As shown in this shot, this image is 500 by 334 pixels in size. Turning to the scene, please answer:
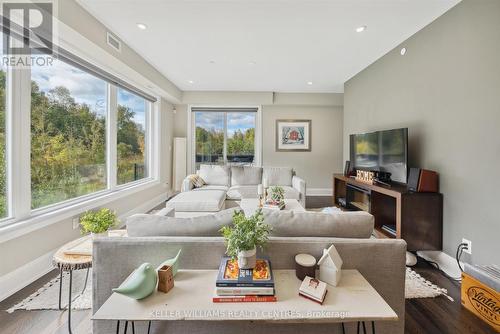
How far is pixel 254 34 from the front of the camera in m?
2.76

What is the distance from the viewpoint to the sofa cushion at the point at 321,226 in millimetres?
1331

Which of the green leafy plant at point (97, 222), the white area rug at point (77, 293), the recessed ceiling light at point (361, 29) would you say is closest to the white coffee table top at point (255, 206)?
the white area rug at point (77, 293)

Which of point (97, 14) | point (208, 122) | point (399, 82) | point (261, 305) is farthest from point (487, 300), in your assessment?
point (208, 122)

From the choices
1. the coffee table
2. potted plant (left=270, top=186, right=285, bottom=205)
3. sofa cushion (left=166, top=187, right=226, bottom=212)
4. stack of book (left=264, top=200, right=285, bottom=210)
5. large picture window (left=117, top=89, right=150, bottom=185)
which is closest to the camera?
the coffee table

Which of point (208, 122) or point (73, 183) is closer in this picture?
point (73, 183)

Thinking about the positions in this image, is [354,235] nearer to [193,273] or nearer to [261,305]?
[261,305]

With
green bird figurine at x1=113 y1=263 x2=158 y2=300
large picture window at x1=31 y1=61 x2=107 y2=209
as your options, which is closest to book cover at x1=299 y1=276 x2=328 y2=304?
green bird figurine at x1=113 y1=263 x2=158 y2=300

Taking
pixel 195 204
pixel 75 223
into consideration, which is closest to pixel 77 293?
pixel 75 223

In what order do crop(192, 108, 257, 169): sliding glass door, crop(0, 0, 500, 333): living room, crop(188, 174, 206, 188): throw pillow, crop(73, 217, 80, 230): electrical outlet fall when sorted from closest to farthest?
1. crop(0, 0, 500, 333): living room
2. crop(73, 217, 80, 230): electrical outlet
3. crop(188, 174, 206, 188): throw pillow
4. crop(192, 108, 257, 169): sliding glass door

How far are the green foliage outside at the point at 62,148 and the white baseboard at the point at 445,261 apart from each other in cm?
414

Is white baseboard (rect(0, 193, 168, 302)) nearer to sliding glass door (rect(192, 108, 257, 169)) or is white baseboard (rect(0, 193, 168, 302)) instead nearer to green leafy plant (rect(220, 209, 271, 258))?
green leafy plant (rect(220, 209, 271, 258))

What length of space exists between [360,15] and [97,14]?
9.10 feet

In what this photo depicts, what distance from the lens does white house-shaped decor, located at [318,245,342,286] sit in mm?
1086

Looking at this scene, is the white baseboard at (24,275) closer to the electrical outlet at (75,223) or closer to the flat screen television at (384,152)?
the electrical outlet at (75,223)
